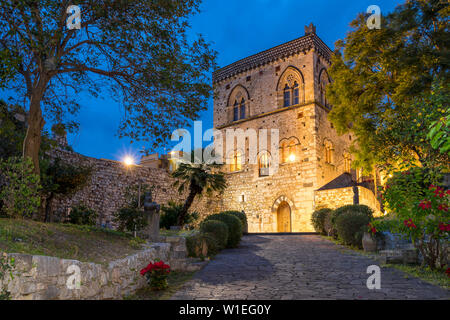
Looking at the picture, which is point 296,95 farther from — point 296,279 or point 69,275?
point 69,275

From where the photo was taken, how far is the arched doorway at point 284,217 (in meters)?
21.5

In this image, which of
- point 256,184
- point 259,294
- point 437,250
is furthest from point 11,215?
point 256,184

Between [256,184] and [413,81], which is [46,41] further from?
[256,184]

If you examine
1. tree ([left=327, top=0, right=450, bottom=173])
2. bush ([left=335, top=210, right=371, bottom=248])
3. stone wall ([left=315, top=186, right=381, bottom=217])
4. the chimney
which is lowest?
bush ([left=335, top=210, right=371, bottom=248])

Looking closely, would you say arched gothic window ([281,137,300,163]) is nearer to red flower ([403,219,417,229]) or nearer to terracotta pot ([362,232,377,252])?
terracotta pot ([362,232,377,252])

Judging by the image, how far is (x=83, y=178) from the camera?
505 inches

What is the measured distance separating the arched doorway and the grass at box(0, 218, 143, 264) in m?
15.1

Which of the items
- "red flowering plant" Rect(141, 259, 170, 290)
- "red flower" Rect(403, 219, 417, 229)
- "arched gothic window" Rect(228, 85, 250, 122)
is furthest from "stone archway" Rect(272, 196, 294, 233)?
"red flowering plant" Rect(141, 259, 170, 290)

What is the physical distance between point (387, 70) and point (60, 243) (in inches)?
583

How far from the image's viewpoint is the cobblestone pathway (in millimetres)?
5848

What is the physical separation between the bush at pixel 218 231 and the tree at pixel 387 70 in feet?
20.6

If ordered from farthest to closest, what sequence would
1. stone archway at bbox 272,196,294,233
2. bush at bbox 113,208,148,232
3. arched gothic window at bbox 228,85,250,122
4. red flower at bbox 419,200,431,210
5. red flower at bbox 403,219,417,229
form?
arched gothic window at bbox 228,85,250,122, stone archway at bbox 272,196,294,233, bush at bbox 113,208,148,232, red flower at bbox 403,219,417,229, red flower at bbox 419,200,431,210

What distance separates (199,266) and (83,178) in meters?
6.48

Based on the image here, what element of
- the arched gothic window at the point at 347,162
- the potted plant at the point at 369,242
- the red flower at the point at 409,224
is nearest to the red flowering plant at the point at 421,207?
the red flower at the point at 409,224
